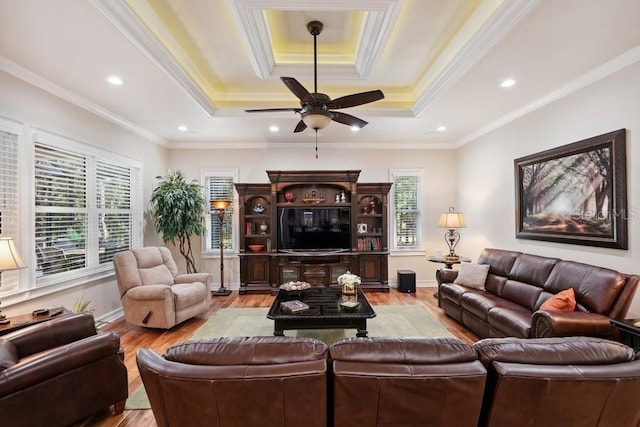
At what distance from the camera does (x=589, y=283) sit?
113 inches

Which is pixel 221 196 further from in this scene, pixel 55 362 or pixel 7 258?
pixel 55 362

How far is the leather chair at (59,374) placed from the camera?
5.53 ft

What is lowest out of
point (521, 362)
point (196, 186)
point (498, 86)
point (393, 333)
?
point (393, 333)

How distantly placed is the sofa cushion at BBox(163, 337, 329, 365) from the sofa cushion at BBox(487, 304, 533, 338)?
242 centimetres

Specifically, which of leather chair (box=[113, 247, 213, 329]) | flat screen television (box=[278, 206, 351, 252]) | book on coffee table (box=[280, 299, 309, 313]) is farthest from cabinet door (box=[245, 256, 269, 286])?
book on coffee table (box=[280, 299, 309, 313])

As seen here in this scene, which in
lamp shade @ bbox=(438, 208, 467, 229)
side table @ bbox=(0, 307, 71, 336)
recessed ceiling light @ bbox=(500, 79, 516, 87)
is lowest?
side table @ bbox=(0, 307, 71, 336)

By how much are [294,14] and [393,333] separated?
12.3 feet

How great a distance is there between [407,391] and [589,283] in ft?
9.08

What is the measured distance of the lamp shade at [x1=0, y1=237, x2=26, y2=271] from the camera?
7.62 ft

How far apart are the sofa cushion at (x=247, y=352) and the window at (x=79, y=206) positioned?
3.11m

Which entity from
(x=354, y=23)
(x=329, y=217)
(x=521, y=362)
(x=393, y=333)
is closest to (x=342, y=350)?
(x=521, y=362)

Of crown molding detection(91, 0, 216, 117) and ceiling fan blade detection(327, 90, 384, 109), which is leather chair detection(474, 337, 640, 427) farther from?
crown molding detection(91, 0, 216, 117)

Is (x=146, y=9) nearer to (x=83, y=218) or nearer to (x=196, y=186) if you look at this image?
(x=83, y=218)

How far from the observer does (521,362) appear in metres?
1.32
